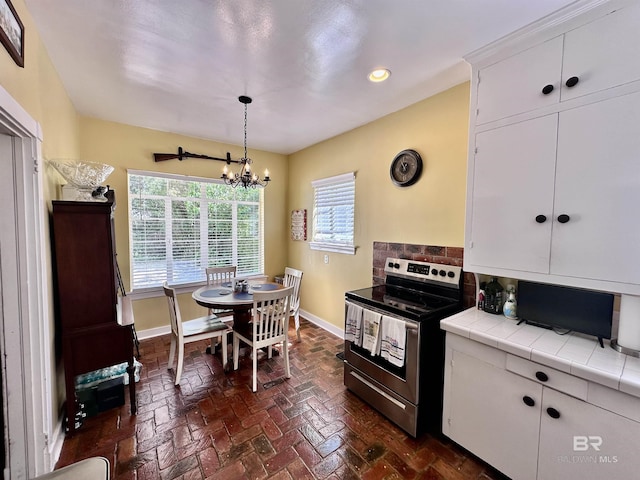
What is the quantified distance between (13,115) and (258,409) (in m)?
2.39

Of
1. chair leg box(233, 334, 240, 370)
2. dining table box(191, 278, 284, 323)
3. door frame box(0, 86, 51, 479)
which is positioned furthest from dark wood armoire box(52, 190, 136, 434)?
chair leg box(233, 334, 240, 370)

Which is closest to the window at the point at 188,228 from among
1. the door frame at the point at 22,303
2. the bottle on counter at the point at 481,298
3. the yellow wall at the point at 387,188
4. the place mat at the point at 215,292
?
the yellow wall at the point at 387,188

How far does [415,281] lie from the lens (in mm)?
2543

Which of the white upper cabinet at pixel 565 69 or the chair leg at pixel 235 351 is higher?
the white upper cabinet at pixel 565 69

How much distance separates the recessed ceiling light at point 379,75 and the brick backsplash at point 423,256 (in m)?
1.52

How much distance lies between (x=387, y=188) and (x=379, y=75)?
1.16 meters

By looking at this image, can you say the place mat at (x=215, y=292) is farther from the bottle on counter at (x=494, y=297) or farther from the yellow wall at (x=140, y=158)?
the bottle on counter at (x=494, y=297)

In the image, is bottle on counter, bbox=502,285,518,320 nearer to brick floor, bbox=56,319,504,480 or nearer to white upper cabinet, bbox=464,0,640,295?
white upper cabinet, bbox=464,0,640,295

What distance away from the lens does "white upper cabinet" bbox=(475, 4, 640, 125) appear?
133cm

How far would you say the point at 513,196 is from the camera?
5.71 ft

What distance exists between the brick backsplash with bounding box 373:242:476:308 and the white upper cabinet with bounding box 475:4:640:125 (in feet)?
3.55

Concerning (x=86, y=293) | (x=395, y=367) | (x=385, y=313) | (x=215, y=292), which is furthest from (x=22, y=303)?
(x=395, y=367)

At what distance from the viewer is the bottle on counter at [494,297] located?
6.46ft

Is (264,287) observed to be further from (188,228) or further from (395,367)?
(395,367)
